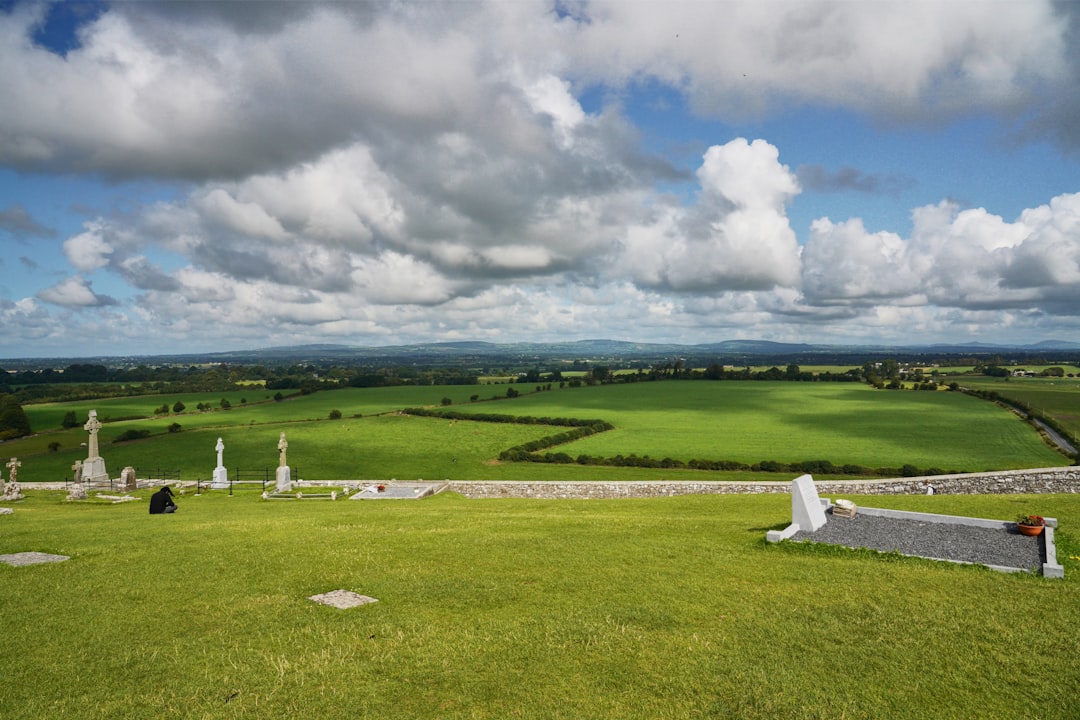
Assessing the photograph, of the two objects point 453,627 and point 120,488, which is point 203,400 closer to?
point 120,488

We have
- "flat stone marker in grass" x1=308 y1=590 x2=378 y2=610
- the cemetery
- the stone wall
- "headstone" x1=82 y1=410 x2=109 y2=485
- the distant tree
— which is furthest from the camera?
the distant tree

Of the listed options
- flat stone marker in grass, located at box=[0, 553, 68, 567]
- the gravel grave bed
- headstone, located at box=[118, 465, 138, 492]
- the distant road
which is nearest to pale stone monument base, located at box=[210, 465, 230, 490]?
headstone, located at box=[118, 465, 138, 492]

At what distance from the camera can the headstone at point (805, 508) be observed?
15617 mm

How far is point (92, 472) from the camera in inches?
1407

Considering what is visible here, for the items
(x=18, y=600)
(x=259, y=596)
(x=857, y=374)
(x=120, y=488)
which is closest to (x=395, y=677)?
(x=259, y=596)

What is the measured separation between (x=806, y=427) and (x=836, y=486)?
46678 mm

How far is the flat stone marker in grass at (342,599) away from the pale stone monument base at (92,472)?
34.4 metres

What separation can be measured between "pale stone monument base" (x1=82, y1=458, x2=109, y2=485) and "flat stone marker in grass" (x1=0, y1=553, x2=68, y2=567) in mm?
27092

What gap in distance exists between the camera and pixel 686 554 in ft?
43.7

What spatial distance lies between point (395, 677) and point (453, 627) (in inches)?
65.6

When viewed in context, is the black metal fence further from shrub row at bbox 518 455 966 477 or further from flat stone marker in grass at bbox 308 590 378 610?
flat stone marker in grass at bbox 308 590 378 610

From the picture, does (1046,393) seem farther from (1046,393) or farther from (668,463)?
(668,463)

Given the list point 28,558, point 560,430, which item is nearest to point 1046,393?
point 560,430

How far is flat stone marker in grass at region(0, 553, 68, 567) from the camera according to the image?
12.6m
